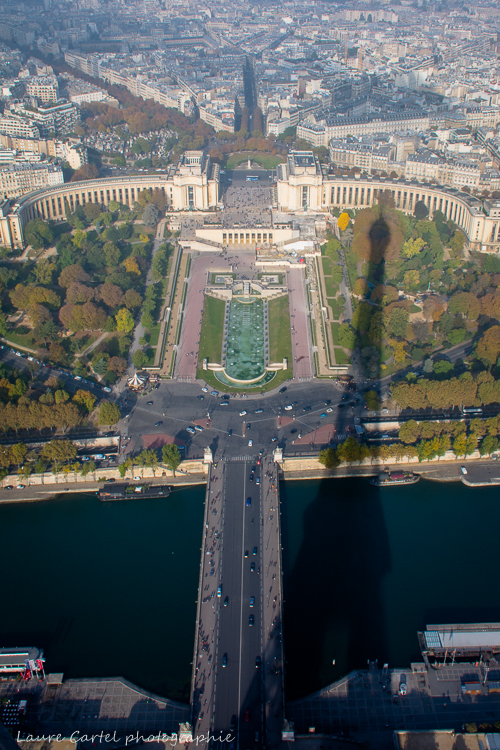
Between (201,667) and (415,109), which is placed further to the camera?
(415,109)

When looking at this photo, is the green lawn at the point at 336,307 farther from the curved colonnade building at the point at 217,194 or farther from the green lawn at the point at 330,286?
the curved colonnade building at the point at 217,194

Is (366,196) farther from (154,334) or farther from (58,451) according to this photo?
(58,451)

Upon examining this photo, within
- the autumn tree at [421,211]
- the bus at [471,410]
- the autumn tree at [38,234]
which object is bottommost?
the bus at [471,410]

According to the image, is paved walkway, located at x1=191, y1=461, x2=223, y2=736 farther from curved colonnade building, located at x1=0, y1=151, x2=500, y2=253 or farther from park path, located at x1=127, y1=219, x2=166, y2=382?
curved colonnade building, located at x1=0, y1=151, x2=500, y2=253

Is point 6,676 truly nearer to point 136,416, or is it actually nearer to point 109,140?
point 136,416

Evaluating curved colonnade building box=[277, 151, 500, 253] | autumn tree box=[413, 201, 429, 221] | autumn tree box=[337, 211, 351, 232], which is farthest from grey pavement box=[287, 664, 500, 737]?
autumn tree box=[413, 201, 429, 221]

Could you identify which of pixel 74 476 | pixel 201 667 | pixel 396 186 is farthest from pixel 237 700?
pixel 396 186

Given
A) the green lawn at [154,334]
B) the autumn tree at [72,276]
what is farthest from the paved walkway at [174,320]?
the autumn tree at [72,276]
